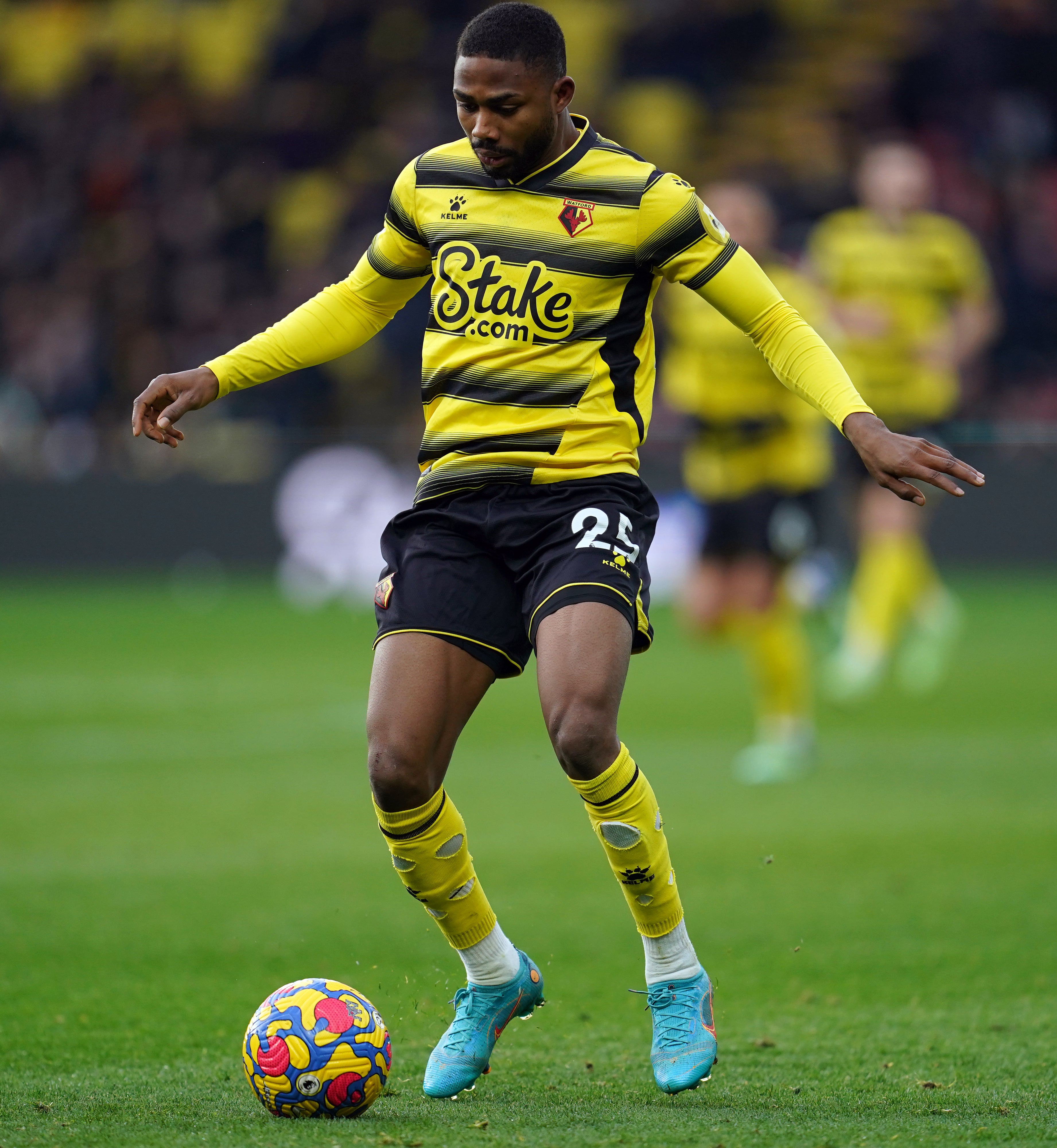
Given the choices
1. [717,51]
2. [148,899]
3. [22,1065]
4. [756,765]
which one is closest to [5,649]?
[756,765]

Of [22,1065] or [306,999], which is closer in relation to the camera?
[306,999]

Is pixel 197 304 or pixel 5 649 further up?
pixel 197 304

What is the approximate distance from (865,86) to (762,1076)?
1697 cm

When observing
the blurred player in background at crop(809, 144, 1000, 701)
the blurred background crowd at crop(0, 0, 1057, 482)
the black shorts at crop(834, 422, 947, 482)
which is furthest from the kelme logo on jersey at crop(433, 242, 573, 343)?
the blurred background crowd at crop(0, 0, 1057, 482)

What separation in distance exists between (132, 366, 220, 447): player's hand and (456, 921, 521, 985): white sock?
4.40 feet

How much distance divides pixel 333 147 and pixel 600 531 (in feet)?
56.0

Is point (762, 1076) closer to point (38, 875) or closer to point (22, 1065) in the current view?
point (22, 1065)

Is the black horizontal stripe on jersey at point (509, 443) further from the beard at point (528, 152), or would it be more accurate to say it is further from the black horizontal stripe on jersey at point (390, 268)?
the beard at point (528, 152)

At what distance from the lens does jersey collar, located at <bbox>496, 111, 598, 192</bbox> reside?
407cm

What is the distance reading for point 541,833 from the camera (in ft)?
24.4

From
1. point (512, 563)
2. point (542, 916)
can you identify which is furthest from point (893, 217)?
point (512, 563)

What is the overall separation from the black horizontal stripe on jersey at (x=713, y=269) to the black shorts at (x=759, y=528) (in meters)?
4.92

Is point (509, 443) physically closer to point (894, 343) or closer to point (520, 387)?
point (520, 387)

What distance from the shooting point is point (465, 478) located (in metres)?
4.12
